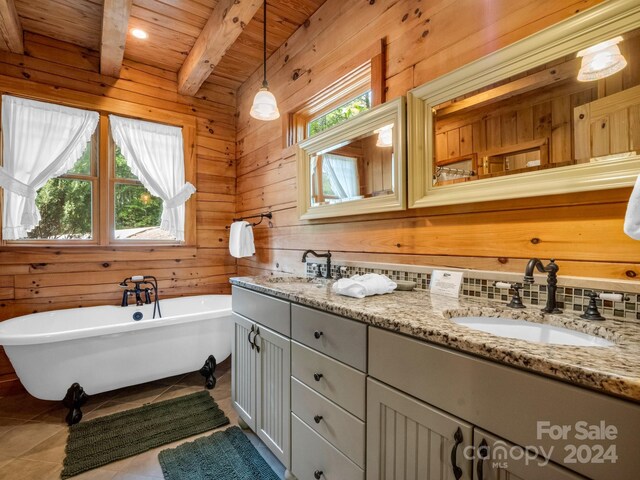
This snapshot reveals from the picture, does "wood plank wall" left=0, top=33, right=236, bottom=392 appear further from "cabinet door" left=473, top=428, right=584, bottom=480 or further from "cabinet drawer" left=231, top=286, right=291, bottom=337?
"cabinet door" left=473, top=428, right=584, bottom=480

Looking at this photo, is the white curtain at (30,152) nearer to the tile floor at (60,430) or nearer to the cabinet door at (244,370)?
the tile floor at (60,430)

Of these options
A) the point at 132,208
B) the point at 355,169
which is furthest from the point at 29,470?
the point at 355,169

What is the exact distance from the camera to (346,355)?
45.9 inches

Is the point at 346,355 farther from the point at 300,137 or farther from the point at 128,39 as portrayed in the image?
the point at 128,39

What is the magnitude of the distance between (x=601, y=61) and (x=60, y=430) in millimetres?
3258

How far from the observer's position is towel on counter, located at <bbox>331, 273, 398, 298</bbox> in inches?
54.3

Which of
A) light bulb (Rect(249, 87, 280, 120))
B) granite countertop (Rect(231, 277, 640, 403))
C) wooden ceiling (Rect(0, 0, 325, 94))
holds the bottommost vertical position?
granite countertop (Rect(231, 277, 640, 403))

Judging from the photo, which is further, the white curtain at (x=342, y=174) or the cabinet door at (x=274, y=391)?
the white curtain at (x=342, y=174)

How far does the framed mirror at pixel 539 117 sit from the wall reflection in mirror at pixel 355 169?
0.19 metres

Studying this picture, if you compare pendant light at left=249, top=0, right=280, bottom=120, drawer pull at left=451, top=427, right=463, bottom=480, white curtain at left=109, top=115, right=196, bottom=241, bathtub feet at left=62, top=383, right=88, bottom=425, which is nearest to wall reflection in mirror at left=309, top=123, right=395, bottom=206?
pendant light at left=249, top=0, right=280, bottom=120

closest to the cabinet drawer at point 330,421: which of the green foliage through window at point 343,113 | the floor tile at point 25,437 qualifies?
the green foliage through window at point 343,113

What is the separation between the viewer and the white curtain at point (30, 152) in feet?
8.24

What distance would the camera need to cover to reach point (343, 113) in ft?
7.19

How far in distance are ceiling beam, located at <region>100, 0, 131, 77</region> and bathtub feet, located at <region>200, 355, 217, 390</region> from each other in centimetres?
248
